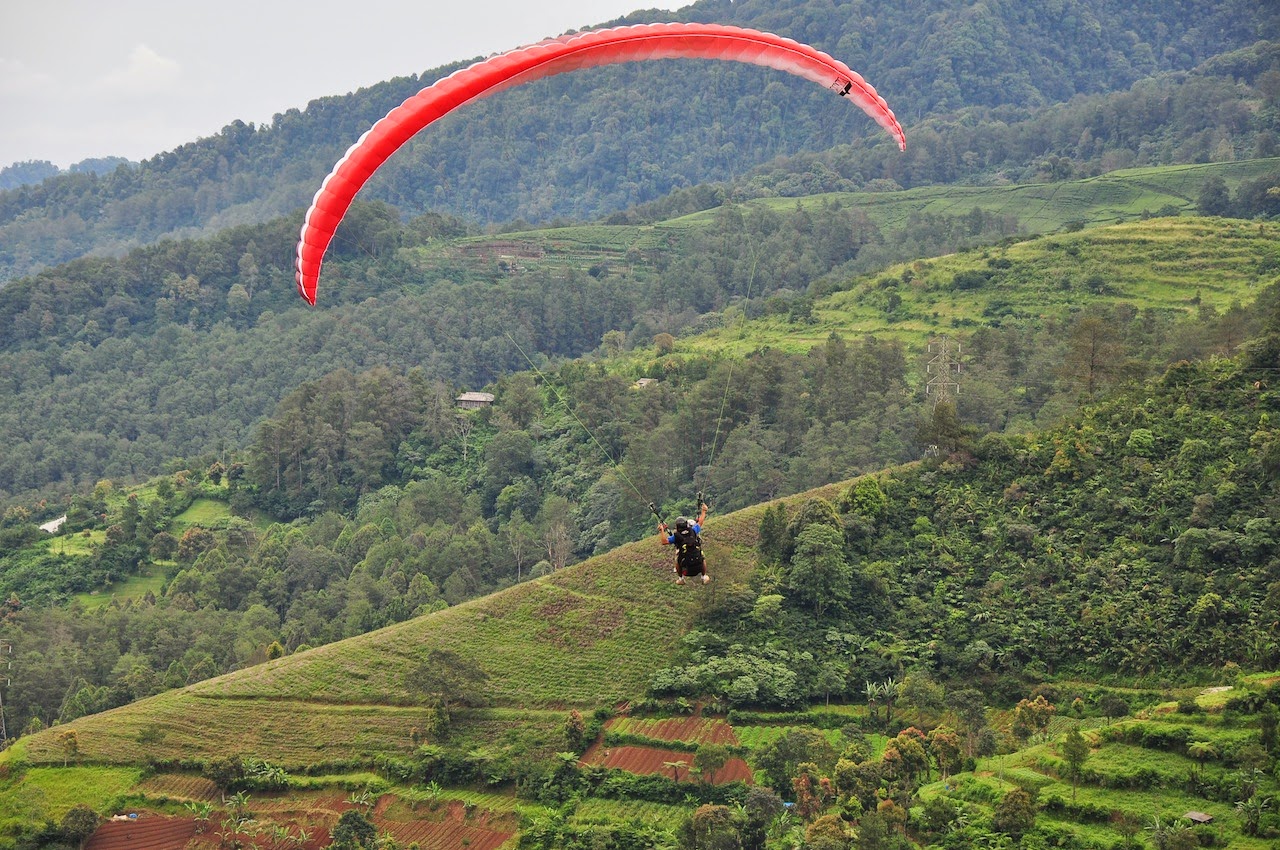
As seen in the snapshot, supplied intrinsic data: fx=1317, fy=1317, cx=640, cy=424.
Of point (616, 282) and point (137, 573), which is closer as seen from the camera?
point (137, 573)

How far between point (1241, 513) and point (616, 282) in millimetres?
84167

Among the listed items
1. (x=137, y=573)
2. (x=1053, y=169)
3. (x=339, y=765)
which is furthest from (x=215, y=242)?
(x=339, y=765)

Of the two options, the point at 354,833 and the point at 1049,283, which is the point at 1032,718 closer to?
the point at 354,833

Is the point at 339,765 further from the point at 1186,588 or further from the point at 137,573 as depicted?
the point at 137,573

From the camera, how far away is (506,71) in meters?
22.0

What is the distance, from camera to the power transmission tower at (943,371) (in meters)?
53.8

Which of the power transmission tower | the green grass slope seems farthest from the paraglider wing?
the green grass slope

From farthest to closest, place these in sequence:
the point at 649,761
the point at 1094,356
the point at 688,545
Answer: the point at 1094,356, the point at 649,761, the point at 688,545

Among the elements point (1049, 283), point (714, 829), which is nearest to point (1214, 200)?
point (1049, 283)

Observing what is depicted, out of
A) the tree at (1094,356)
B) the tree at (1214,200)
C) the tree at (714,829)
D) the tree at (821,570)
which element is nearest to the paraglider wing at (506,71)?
the tree at (714,829)

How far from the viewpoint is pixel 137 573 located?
2781 inches

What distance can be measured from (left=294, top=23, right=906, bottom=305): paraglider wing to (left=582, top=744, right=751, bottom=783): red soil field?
17869mm

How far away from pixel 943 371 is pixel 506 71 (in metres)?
35.1

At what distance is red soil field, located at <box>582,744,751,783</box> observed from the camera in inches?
1384
